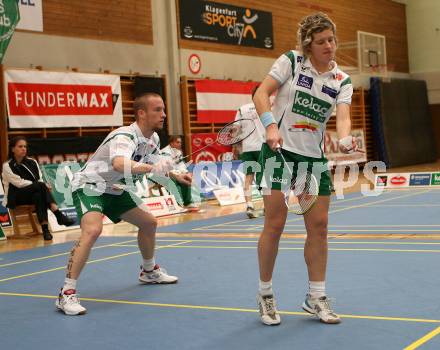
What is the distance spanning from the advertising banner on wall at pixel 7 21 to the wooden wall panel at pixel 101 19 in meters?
1.35

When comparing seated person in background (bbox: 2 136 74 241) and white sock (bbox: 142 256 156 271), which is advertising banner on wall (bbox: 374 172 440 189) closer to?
seated person in background (bbox: 2 136 74 241)

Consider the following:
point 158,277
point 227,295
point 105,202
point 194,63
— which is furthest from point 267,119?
point 194,63

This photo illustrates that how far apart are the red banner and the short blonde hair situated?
41.1 feet

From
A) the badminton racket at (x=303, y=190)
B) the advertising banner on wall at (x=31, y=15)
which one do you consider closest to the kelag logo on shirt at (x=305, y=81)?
the badminton racket at (x=303, y=190)

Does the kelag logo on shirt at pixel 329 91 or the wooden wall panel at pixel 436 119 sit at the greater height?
the wooden wall panel at pixel 436 119

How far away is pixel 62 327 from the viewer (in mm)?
4445

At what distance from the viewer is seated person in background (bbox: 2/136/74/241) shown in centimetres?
981

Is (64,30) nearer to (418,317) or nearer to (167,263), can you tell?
(167,263)

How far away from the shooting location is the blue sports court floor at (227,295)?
154 inches

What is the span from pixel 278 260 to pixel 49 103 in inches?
329

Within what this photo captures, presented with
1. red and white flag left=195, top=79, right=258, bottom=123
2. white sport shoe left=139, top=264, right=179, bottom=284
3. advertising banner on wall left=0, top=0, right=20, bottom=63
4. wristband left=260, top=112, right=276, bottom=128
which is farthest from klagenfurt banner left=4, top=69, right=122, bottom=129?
wristband left=260, top=112, right=276, bottom=128

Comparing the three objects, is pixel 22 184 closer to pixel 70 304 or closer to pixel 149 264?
pixel 149 264

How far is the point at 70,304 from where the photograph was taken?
4.82 metres

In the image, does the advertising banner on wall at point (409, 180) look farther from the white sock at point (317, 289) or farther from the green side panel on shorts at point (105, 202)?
the white sock at point (317, 289)
